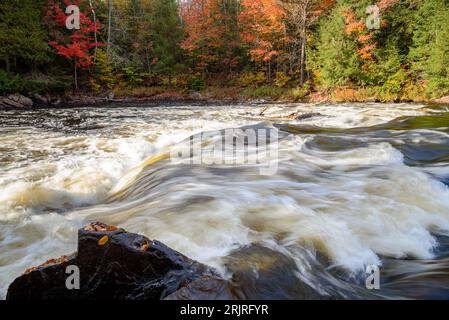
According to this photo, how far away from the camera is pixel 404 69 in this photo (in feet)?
66.0

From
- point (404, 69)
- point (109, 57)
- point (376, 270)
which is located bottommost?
point (376, 270)

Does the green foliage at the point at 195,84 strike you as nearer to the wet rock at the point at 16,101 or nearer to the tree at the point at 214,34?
the tree at the point at 214,34

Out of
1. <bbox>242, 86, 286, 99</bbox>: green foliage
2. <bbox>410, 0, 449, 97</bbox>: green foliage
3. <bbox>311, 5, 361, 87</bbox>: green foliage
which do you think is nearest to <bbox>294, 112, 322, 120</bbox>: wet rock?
<bbox>410, 0, 449, 97</bbox>: green foliage

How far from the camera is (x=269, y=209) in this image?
4020 millimetres

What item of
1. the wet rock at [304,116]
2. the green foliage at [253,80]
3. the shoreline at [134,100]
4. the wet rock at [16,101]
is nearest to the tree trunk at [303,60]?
the shoreline at [134,100]

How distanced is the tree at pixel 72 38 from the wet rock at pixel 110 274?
78.2ft

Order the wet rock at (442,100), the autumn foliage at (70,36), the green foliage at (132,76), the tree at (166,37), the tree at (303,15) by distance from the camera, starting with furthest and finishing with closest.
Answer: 1. the tree at (166,37)
2. the green foliage at (132,76)
3. the autumn foliage at (70,36)
4. the tree at (303,15)
5. the wet rock at (442,100)

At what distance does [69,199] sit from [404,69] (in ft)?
66.7

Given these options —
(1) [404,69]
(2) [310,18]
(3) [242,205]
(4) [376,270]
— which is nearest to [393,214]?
(4) [376,270]

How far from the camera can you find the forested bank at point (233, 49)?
19500mm

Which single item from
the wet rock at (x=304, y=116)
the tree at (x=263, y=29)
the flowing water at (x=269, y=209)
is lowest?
the flowing water at (x=269, y=209)

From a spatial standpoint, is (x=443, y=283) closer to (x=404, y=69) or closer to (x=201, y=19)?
(x=404, y=69)

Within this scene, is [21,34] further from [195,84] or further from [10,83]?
[195,84]

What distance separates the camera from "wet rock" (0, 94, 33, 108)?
1814cm
